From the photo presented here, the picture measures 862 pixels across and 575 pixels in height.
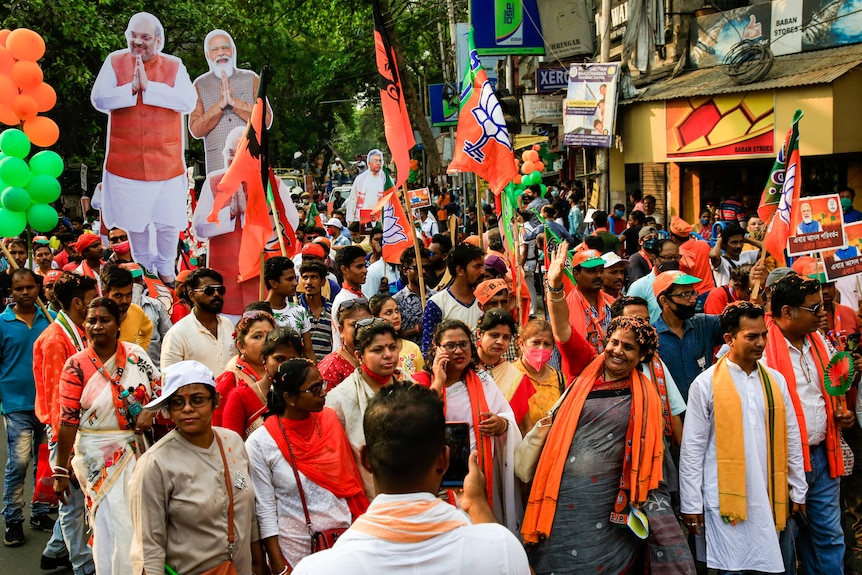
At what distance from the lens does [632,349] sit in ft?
12.6

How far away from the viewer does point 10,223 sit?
7.23 meters

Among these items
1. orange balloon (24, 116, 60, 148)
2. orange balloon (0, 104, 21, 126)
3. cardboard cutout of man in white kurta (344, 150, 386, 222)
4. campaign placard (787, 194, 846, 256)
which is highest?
orange balloon (0, 104, 21, 126)

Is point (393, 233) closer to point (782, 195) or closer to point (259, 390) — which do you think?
point (782, 195)

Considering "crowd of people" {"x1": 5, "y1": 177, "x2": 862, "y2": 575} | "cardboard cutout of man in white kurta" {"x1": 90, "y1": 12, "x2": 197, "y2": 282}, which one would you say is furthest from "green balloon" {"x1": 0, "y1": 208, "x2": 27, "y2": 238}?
"crowd of people" {"x1": 5, "y1": 177, "x2": 862, "y2": 575}

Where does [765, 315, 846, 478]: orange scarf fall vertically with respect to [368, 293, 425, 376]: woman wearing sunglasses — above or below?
below

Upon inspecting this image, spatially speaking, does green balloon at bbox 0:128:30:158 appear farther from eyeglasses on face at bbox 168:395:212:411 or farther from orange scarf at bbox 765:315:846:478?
orange scarf at bbox 765:315:846:478

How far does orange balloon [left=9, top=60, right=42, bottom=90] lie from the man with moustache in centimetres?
146

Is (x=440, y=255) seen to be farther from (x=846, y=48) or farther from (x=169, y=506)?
(x=846, y=48)

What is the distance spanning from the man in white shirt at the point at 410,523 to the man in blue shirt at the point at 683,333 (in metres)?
3.16

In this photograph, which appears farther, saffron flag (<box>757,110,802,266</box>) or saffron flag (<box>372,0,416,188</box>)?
saffron flag (<box>372,0,416,188</box>)

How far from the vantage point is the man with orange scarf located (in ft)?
14.9

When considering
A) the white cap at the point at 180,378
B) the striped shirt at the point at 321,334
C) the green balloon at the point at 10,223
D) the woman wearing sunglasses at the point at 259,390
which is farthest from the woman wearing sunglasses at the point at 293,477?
the green balloon at the point at 10,223

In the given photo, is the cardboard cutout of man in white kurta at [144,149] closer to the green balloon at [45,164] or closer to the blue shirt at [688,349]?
the green balloon at [45,164]

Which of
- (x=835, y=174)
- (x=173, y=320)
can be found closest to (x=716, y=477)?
(x=173, y=320)
